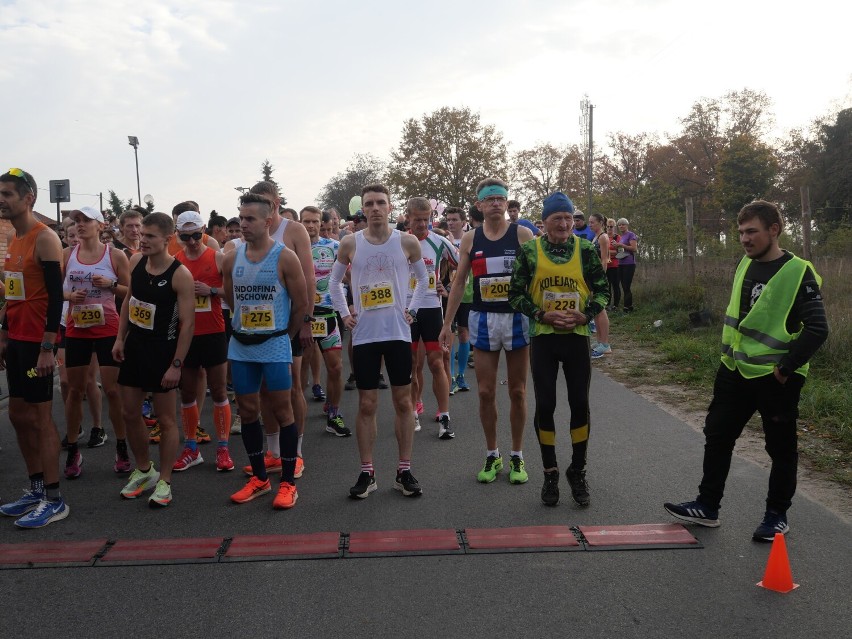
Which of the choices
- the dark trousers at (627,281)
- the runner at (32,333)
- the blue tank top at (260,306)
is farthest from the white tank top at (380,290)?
the dark trousers at (627,281)

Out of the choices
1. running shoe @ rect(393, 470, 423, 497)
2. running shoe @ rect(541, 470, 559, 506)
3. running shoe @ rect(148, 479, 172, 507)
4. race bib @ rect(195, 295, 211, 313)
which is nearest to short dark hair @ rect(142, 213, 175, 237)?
race bib @ rect(195, 295, 211, 313)

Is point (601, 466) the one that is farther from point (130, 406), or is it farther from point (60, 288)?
point (60, 288)

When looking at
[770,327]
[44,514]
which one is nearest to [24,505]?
[44,514]

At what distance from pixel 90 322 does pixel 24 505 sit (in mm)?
1544

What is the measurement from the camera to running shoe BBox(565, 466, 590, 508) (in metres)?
4.76

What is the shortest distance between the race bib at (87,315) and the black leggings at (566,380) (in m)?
3.48

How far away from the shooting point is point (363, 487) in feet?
16.5

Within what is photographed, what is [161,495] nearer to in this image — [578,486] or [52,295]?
[52,295]

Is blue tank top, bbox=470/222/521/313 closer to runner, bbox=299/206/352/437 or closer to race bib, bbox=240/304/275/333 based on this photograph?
race bib, bbox=240/304/275/333

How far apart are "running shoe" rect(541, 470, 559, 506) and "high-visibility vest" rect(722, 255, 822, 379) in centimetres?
140

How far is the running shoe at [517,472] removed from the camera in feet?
17.2

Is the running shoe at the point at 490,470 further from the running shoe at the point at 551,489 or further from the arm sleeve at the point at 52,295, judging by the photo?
the arm sleeve at the point at 52,295

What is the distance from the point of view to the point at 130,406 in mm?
5012

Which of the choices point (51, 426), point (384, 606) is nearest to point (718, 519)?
point (384, 606)
